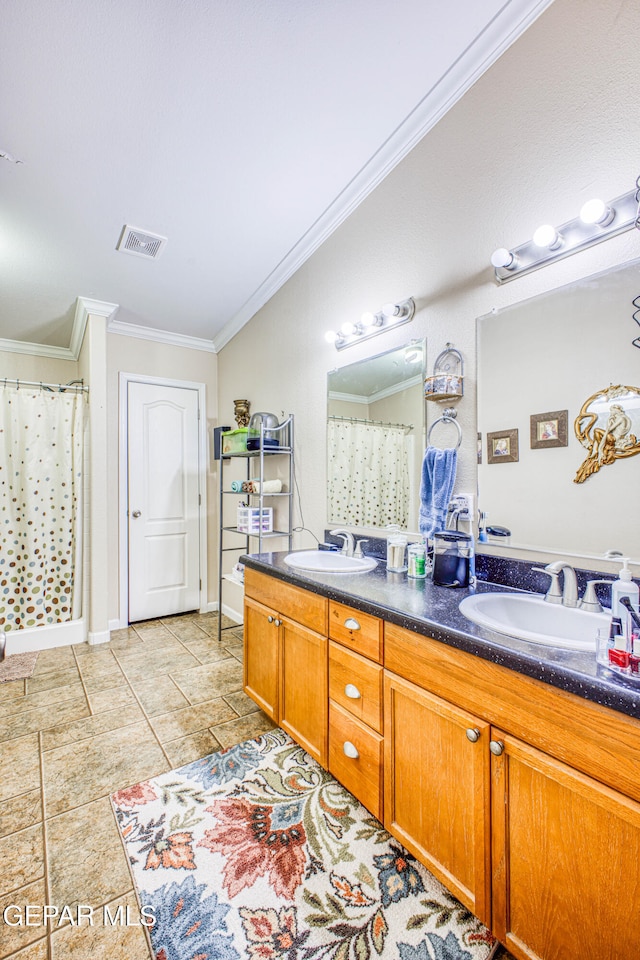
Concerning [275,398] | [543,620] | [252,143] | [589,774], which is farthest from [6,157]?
[589,774]

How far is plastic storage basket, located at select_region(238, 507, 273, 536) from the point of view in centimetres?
296

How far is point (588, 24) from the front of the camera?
1.26 meters

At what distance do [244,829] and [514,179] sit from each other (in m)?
2.52

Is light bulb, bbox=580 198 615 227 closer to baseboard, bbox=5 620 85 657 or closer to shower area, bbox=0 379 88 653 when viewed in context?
shower area, bbox=0 379 88 653

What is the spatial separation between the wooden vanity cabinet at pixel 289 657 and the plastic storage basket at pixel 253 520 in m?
0.72

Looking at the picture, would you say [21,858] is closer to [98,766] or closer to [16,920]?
[16,920]

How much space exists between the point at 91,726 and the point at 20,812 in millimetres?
567

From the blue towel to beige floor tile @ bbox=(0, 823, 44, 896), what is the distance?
5.76 ft

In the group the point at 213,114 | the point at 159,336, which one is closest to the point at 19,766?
the point at 213,114

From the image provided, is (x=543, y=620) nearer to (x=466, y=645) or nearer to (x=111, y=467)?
(x=466, y=645)

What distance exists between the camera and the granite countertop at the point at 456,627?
80cm

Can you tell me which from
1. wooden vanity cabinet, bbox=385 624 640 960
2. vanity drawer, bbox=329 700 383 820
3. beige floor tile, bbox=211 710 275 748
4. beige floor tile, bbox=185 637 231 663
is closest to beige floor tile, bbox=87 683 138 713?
beige floor tile, bbox=185 637 231 663

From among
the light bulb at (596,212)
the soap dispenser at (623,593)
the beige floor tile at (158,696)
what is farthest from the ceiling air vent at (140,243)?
the soap dispenser at (623,593)

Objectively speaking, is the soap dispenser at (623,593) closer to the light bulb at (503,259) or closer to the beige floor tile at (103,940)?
the light bulb at (503,259)
